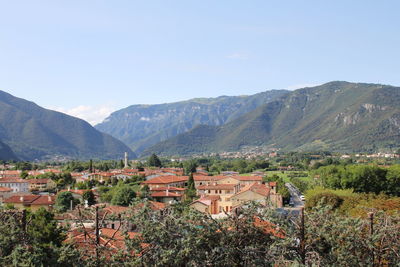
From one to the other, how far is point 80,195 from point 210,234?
52.1m

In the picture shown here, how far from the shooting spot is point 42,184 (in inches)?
3324

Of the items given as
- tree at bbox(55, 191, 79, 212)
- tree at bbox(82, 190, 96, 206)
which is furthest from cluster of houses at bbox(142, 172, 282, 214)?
tree at bbox(55, 191, 79, 212)

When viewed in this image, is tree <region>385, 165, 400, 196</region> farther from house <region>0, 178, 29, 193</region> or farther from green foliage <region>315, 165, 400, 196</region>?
house <region>0, 178, 29, 193</region>

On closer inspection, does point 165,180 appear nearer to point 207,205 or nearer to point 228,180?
point 228,180

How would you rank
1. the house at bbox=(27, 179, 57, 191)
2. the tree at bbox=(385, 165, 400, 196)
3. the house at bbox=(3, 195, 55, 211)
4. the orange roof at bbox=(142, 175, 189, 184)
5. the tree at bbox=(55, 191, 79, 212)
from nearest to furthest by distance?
the house at bbox=(3, 195, 55, 211)
the tree at bbox=(55, 191, 79, 212)
the tree at bbox=(385, 165, 400, 196)
the orange roof at bbox=(142, 175, 189, 184)
the house at bbox=(27, 179, 57, 191)

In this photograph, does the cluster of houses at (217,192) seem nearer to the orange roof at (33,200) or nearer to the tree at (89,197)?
the tree at (89,197)

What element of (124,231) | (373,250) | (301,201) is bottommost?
(301,201)

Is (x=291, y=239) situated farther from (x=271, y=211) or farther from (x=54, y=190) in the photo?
(x=54, y=190)

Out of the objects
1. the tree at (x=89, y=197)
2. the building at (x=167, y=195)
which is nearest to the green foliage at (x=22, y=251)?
the building at (x=167, y=195)

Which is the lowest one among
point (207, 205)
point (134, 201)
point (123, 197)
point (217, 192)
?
point (217, 192)

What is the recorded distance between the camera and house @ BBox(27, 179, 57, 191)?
81906 mm

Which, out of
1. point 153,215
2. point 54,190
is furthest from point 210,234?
point 54,190

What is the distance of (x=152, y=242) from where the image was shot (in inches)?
494

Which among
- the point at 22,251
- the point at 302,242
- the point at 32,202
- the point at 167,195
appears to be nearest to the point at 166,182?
the point at 167,195
